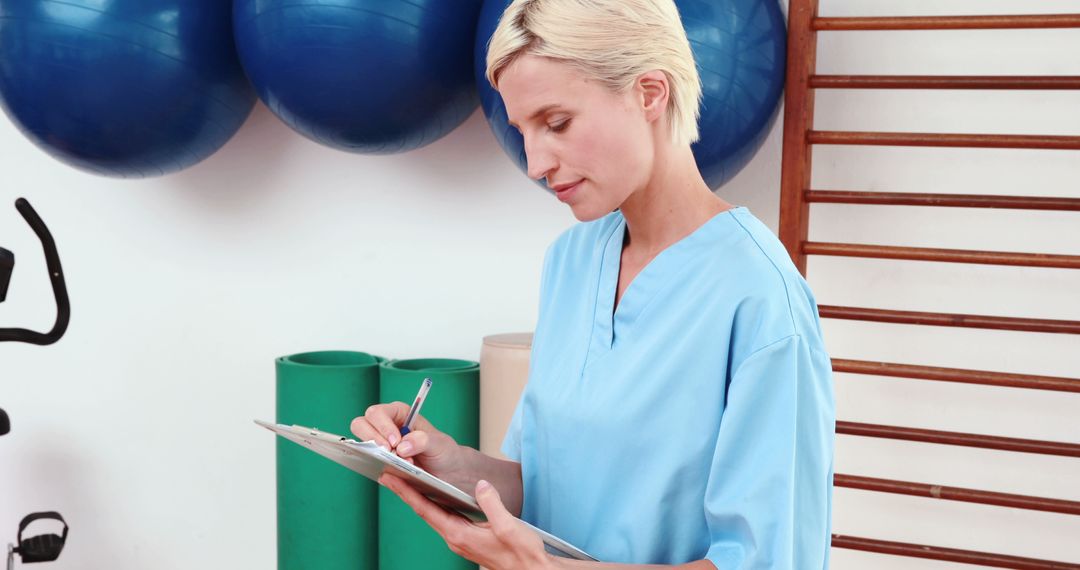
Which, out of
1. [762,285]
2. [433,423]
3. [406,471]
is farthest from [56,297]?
[762,285]

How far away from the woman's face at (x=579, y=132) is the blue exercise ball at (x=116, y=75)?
43.9 inches

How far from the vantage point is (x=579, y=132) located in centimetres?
102

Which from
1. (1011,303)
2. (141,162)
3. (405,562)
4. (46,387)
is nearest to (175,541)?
(46,387)

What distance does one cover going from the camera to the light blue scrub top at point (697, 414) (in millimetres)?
953

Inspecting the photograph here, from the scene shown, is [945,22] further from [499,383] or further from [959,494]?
[499,383]

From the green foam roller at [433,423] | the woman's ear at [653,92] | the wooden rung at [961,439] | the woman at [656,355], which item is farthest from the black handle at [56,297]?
the wooden rung at [961,439]

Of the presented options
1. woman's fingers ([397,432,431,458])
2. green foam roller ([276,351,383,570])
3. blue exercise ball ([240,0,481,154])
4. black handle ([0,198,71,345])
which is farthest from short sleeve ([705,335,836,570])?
black handle ([0,198,71,345])

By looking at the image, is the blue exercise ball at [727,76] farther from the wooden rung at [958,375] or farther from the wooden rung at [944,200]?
the wooden rung at [958,375]

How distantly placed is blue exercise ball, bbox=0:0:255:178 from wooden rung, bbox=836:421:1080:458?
138 centimetres

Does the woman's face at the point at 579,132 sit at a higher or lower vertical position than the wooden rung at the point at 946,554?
higher

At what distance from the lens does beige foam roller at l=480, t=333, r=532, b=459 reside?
1.97m

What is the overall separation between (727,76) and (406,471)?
37.2 inches

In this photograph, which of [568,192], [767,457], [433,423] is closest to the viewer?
[767,457]

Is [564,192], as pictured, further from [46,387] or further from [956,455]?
[46,387]
